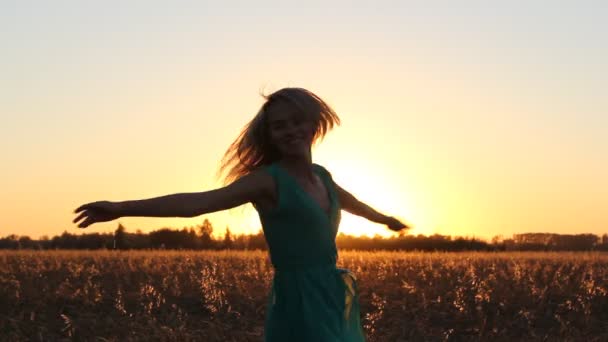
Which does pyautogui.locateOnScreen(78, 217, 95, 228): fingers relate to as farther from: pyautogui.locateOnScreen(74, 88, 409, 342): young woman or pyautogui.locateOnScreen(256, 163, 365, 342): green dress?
pyautogui.locateOnScreen(256, 163, 365, 342): green dress

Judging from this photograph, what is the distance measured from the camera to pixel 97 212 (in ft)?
10.6

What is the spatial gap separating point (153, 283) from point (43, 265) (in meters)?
3.52

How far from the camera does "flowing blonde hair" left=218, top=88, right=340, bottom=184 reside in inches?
149

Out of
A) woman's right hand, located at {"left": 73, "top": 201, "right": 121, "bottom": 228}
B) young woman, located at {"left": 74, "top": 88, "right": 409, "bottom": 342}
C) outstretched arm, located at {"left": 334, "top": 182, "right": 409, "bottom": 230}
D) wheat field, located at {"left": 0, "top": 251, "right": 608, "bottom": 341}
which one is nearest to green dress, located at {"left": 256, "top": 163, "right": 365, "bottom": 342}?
young woman, located at {"left": 74, "top": 88, "right": 409, "bottom": 342}

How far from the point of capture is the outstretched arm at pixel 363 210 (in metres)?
4.19

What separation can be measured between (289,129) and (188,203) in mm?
554

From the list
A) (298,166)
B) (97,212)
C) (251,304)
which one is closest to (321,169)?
(298,166)

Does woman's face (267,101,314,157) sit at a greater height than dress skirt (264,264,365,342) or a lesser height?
greater

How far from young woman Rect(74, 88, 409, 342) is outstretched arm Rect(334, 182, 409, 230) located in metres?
0.30

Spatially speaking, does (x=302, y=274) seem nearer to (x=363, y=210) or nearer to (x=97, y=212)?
(x=363, y=210)

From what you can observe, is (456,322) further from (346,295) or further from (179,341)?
(346,295)

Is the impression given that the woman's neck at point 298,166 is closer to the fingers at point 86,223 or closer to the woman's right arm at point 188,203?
the woman's right arm at point 188,203

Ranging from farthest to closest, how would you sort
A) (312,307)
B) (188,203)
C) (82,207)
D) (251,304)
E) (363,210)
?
(251,304) < (363,210) < (312,307) < (188,203) < (82,207)

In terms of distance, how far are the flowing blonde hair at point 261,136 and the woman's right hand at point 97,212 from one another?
0.69 metres
